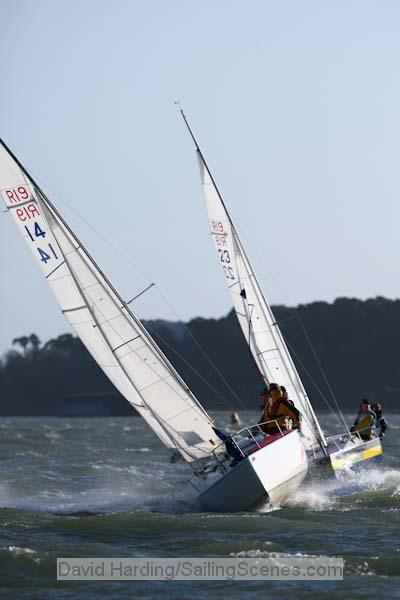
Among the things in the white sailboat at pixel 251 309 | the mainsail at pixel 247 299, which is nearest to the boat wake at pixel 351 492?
the white sailboat at pixel 251 309

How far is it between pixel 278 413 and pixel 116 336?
9.63 feet

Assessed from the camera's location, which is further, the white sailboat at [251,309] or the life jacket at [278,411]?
the white sailboat at [251,309]

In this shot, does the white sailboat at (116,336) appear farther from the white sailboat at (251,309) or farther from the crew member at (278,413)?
the white sailboat at (251,309)

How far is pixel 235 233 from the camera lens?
27.9 meters

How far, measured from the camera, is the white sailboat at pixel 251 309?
2739cm

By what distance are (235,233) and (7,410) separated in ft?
402

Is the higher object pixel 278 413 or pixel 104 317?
pixel 104 317

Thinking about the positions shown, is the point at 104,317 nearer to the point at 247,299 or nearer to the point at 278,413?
the point at 278,413

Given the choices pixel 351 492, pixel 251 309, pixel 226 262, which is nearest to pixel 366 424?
pixel 251 309

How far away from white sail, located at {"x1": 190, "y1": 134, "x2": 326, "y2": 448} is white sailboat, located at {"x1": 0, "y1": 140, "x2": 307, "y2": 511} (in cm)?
560

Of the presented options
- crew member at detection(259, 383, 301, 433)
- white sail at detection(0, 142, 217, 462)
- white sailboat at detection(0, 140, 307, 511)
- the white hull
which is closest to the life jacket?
crew member at detection(259, 383, 301, 433)

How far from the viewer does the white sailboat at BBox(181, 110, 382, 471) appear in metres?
27.4

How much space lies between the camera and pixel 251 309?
2781cm

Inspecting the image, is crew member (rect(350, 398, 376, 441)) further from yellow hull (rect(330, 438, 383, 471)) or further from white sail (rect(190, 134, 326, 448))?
white sail (rect(190, 134, 326, 448))
